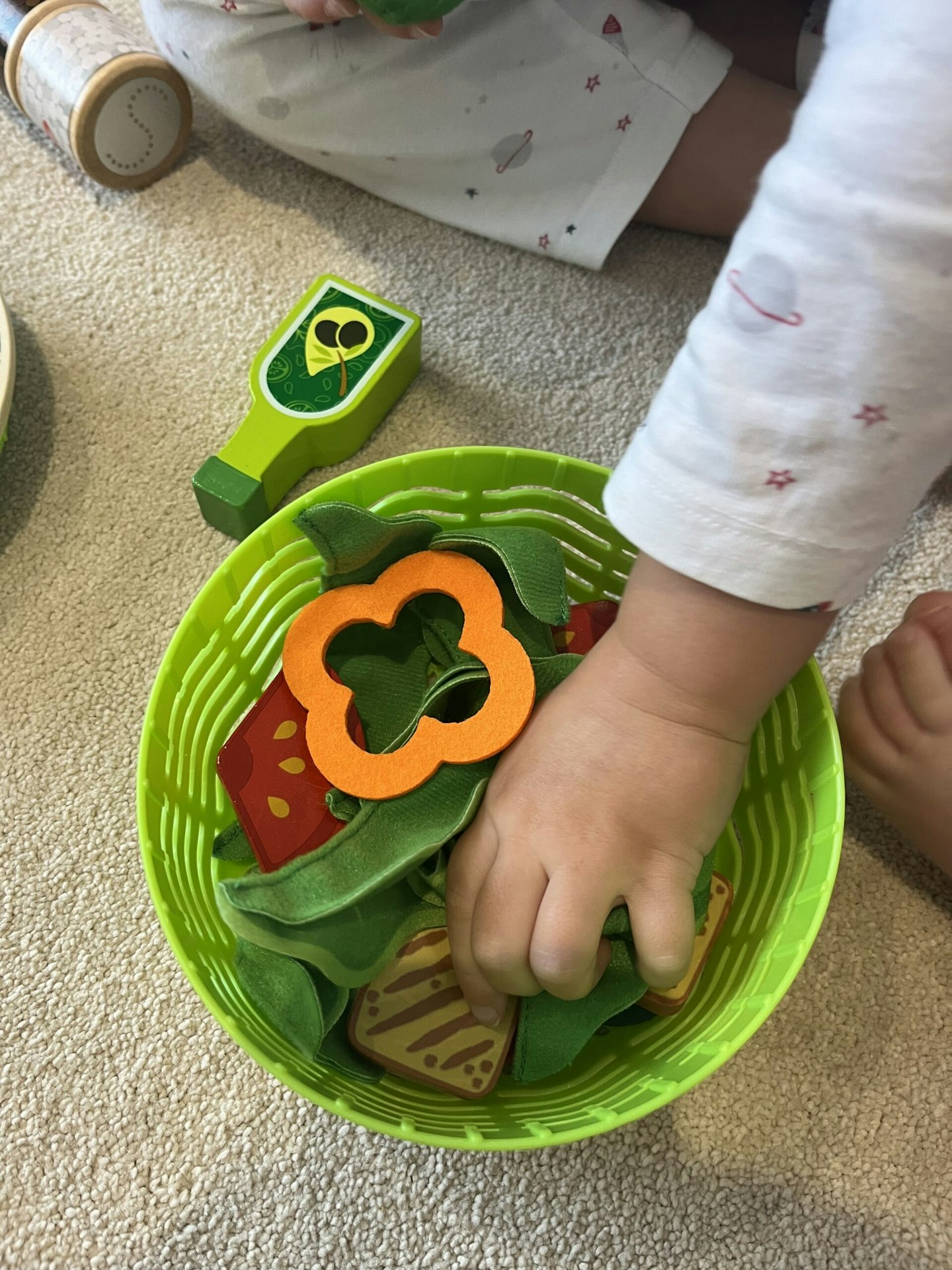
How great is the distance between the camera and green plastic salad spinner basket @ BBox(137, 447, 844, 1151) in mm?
398

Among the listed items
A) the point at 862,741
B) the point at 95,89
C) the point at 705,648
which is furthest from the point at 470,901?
the point at 95,89

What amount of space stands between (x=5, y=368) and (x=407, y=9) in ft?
1.07

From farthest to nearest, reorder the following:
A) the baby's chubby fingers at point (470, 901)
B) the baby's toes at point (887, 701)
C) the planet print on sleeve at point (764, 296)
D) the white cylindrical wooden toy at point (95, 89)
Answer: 1. the white cylindrical wooden toy at point (95, 89)
2. the baby's toes at point (887, 701)
3. the baby's chubby fingers at point (470, 901)
4. the planet print on sleeve at point (764, 296)

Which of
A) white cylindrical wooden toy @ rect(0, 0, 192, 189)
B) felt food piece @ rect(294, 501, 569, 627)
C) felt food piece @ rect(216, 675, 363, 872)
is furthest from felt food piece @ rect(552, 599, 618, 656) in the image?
white cylindrical wooden toy @ rect(0, 0, 192, 189)

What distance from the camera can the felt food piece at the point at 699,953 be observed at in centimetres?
46

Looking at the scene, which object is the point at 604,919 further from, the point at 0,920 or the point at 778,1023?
the point at 0,920

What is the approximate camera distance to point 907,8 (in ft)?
0.91

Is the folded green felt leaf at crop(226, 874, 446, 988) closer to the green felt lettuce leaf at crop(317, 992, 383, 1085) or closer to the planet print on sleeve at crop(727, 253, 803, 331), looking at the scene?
the green felt lettuce leaf at crop(317, 992, 383, 1085)

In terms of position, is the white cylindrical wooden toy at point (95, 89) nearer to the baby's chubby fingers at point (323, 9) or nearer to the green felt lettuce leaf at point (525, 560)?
Answer: the baby's chubby fingers at point (323, 9)

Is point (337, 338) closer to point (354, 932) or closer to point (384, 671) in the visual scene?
point (384, 671)

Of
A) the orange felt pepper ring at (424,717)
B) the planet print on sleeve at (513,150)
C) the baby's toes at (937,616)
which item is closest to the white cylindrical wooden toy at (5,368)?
the orange felt pepper ring at (424,717)

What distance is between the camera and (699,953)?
0.47 meters

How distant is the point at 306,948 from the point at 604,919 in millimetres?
126

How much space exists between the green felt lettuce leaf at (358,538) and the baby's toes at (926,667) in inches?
10.9
